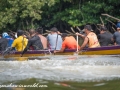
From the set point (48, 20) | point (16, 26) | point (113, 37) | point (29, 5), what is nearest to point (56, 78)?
point (113, 37)

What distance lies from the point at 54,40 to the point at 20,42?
1013 mm

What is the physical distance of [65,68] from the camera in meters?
9.42

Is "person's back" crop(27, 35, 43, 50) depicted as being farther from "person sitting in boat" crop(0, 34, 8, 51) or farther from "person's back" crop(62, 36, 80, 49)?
"person sitting in boat" crop(0, 34, 8, 51)

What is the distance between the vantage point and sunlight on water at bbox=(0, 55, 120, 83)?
27.5ft

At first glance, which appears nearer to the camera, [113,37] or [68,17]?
[113,37]

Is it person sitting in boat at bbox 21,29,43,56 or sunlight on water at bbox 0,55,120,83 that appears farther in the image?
person sitting in boat at bbox 21,29,43,56

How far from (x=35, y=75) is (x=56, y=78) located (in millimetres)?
601

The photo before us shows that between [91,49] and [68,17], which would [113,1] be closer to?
[68,17]

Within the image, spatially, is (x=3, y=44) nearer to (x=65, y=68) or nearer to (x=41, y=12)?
(x=65, y=68)

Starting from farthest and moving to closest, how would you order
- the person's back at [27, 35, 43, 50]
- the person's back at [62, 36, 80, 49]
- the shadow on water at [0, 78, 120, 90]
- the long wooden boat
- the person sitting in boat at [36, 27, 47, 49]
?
the person sitting in boat at [36, 27, 47, 49]
the person's back at [27, 35, 43, 50]
the person's back at [62, 36, 80, 49]
the long wooden boat
the shadow on water at [0, 78, 120, 90]

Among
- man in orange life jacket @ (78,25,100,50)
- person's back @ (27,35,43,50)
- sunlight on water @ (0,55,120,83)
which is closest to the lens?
sunlight on water @ (0,55,120,83)

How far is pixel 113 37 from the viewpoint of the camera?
11453mm

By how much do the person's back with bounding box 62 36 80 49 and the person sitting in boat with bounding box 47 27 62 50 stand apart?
1.97ft

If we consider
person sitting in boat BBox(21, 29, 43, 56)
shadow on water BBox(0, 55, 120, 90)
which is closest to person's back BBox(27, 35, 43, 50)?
person sitting in boat BBox(21, 29, 43, 56)
